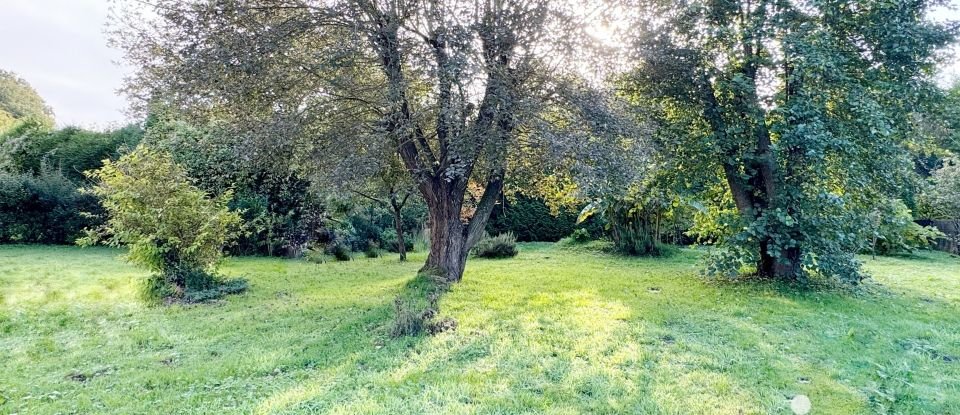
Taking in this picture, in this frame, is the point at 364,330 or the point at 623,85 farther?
the point at 623,85

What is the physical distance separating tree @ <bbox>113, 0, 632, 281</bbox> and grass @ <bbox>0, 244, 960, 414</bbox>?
2.23 meters

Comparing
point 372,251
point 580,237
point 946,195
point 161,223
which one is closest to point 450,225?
point 161,223

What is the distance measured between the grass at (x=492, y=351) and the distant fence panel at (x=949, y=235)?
35.9ft

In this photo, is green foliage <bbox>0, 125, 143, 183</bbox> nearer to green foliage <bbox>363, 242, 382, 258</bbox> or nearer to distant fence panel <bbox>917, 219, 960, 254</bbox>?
green foliage <bbox>363, 242, 382, 258</bbox>

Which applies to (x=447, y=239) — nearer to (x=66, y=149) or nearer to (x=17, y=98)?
(x=66, y=149)

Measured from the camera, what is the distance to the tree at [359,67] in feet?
20.8

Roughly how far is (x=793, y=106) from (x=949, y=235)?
49.2 feet

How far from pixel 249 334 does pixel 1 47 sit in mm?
18791

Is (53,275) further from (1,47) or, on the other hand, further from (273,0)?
(1,47)

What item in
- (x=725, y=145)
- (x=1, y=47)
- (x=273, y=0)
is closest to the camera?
(x=273, y=0)

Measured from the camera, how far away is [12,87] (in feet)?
A: 116

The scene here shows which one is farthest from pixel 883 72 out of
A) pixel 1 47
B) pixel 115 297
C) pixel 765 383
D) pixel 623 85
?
pixel 1 47

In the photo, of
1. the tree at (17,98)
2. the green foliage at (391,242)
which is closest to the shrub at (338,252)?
the green foliage at (391,242)

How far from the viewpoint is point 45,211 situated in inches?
605
